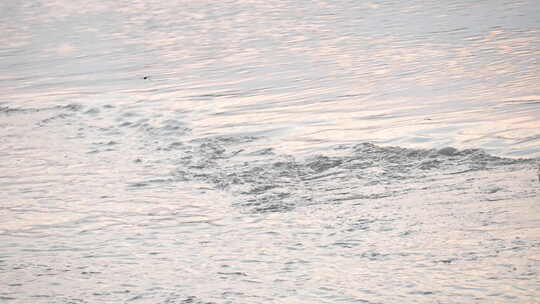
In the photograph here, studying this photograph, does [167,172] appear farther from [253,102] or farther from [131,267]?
[253,102]

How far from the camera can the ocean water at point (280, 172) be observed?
15.3 ft

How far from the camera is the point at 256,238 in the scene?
5.32 meters

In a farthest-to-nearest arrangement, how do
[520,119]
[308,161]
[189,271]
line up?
[520,119] → [308,161] → [189,271]

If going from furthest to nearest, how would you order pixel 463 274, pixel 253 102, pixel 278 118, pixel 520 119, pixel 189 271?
pixel 253 102
pixel 278 118
pixel 520 119
pixel 189 271
pixel 463 274

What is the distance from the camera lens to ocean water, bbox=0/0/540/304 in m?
4.65

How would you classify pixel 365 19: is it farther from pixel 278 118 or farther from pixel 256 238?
pixel 256 238

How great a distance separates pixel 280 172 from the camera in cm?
681

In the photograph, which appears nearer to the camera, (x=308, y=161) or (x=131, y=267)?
(x=131, y=267)

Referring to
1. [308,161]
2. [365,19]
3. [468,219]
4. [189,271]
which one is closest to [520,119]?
[308,161]

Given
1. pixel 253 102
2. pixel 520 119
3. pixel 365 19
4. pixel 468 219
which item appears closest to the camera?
pixel 468 219

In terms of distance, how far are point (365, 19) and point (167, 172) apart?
10.5 metres

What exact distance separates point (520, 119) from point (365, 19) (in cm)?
928

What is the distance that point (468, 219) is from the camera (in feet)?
17.3

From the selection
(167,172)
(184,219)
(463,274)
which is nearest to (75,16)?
(167,172)
